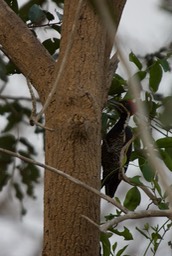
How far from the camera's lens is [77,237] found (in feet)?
3.98

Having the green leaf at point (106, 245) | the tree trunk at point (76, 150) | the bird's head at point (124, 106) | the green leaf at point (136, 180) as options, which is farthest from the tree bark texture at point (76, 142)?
the bird's head at point (124, 106)

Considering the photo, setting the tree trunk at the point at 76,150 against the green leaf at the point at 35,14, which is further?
the green leaf at the point at 35,14

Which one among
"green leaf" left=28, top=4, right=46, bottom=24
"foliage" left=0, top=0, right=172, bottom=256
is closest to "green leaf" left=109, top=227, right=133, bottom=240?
"foliage" left=0, top=0, right=172, bottom=256

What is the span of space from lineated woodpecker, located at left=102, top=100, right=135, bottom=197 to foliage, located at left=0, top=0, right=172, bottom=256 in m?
0.03

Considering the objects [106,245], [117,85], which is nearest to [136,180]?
[106,245]

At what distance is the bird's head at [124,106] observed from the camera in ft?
5.35

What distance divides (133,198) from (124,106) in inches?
11.9

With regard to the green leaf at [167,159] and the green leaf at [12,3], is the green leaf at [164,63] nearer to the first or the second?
the green leaf at [167,159]

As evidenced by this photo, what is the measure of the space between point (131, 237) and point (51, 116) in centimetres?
39

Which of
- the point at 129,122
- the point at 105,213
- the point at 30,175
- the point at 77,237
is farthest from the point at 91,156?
the point at 30,175

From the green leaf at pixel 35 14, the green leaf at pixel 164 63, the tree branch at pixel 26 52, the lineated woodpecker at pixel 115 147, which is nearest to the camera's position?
the tree branch at pixel 26 52

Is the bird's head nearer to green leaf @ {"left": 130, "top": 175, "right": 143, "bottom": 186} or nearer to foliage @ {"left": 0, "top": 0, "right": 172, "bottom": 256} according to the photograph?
foliage @ {"left": 0, "top": 0, "right": 172, "bottom": 256}

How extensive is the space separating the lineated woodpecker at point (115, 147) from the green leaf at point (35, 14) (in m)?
0.33

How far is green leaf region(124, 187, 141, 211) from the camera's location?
1.45m
